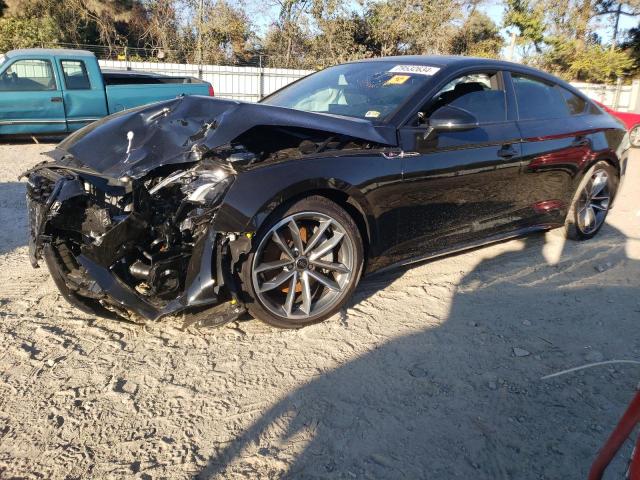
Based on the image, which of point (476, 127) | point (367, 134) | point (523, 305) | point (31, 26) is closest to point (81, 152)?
point (367, 134)

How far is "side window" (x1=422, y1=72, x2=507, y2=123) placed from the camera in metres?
3.67

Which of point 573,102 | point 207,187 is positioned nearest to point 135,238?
point 207,187

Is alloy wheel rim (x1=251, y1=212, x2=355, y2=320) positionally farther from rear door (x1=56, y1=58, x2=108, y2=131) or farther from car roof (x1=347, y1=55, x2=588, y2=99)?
rear door (x1=56, y1=58, x2=108, y2=131)

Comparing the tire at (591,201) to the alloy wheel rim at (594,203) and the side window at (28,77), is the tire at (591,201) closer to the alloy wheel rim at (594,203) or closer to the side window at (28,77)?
the alloy wheel rim at (594,203)

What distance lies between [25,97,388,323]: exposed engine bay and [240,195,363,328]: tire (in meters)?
0.14

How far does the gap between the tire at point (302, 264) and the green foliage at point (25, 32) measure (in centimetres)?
2237

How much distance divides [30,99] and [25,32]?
15167mm

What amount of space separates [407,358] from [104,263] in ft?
5.71

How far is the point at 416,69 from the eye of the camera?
384 centimetres

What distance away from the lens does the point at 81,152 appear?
3.15 meters

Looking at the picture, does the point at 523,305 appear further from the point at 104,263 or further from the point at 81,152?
the point at 81,152

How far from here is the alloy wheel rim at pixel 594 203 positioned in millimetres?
4955

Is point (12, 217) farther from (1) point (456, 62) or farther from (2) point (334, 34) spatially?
(2) point (334, 34)

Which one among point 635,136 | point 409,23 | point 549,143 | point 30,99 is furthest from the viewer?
point 409,23
